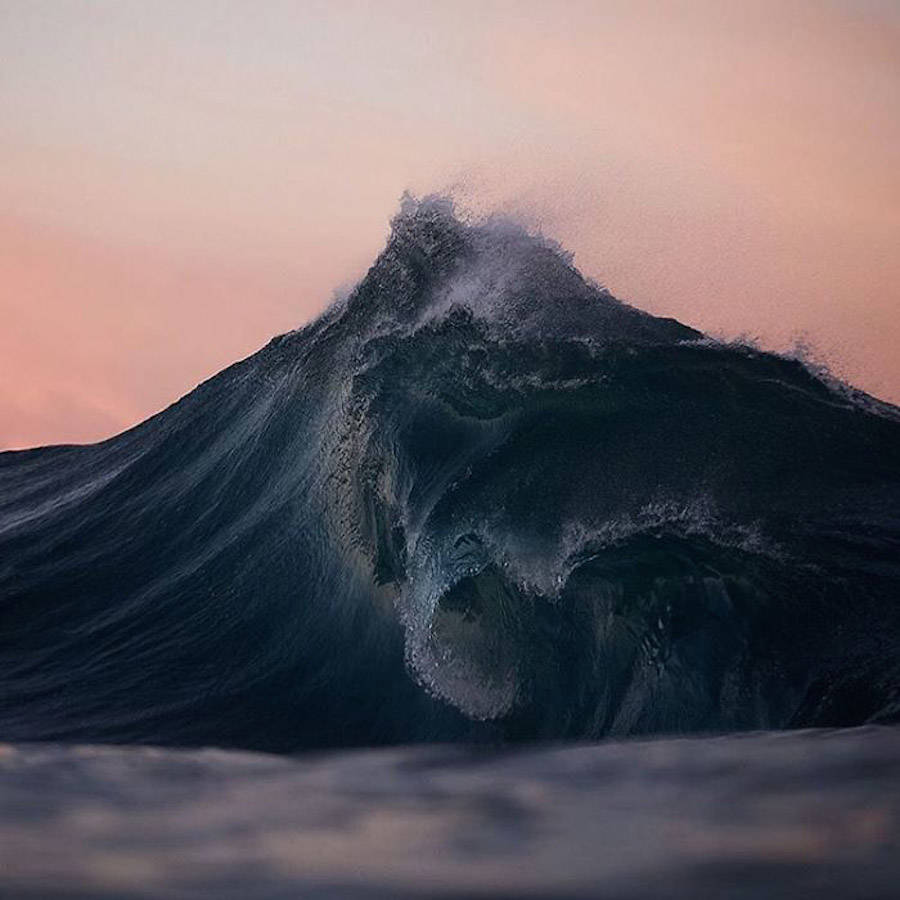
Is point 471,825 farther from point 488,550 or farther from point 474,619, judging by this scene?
point 488,550

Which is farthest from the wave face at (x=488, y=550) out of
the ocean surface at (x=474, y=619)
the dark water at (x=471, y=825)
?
the dark water at (x=471, y=825)

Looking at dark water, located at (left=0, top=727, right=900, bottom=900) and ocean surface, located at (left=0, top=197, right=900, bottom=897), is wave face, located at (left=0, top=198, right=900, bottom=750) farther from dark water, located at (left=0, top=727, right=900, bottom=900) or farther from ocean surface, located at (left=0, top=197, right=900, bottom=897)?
dark water, located at (left=0, top=727, right=900, bottom=900)

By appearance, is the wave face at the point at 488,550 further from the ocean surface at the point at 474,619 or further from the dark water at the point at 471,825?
the dark water at the point at 471,825

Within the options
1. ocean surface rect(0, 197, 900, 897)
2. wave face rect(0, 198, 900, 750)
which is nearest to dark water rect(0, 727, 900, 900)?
ocean surface rect(0, 197, 900, 897)

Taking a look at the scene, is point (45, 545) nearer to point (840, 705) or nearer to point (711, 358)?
point (711, 358)

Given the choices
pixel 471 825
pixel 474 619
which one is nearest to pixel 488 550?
pixel 474 619

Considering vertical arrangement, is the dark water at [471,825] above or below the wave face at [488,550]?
below
